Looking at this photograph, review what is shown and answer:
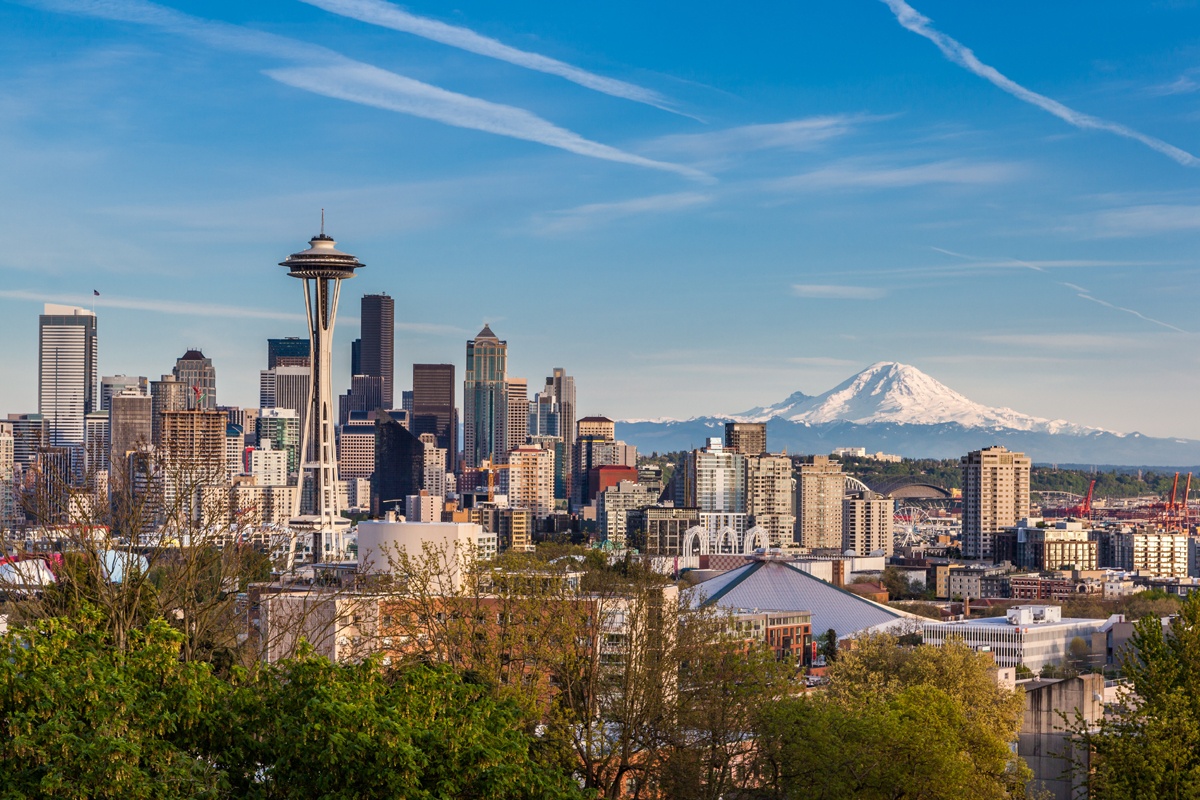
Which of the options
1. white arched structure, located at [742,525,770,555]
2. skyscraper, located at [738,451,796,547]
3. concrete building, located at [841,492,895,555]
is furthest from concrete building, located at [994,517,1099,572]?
skyscraper, located at [738,451,796,547]

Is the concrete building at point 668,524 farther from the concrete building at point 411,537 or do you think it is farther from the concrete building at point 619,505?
the concrete building at point 411,537

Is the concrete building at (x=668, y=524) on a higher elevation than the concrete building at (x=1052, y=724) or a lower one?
lower

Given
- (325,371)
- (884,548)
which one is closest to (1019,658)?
(325,371)

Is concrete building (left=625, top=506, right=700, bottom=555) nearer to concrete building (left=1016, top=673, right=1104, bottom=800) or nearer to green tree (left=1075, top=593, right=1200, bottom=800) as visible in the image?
concrete building (left=1016, top=673, right=1104, bottom=800)

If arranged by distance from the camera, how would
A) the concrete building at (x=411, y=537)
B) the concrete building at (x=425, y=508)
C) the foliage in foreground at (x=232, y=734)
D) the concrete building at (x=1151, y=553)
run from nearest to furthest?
the foliage in foreground at (x=232, y=734) → the concrete building at (x=411, y=537) → the concrete building at (x=1151, y=553) → the concrete building at (x=425, y=508)

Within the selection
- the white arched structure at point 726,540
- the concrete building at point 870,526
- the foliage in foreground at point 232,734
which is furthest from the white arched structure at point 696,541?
the foliage in foreground at point 232,734
